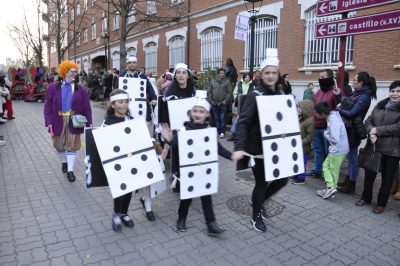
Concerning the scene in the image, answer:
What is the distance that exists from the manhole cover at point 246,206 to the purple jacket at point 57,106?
276 cm

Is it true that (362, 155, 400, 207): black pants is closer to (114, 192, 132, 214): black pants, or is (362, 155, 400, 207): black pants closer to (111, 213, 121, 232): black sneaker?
(114, 192, 132, 214): black pants

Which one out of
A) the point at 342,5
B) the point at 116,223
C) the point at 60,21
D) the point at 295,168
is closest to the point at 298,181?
the point at 295,168

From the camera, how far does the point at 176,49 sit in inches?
775

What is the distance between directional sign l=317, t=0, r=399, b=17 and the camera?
5503 mm

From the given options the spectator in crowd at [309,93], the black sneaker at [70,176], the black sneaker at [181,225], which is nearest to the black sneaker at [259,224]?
the black sneaker at [181,225]

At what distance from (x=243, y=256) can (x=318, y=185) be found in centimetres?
274

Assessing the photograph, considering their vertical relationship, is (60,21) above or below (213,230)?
above

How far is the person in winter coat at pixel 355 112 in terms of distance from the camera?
500cm

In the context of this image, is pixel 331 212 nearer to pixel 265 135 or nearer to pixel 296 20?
pixel 265 135

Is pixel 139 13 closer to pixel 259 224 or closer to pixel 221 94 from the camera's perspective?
pixel 221 94

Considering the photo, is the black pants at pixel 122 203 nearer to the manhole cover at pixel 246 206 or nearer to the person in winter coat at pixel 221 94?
the manhole cover at pixel 246 206

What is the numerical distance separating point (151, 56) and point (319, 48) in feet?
43.9

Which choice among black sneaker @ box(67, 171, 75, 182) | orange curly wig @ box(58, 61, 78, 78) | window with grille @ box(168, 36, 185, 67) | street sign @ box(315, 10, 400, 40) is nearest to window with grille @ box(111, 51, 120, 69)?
window with grille @ box(168, 36, 185, 67)

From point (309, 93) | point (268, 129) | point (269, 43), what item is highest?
point (269, 43)
